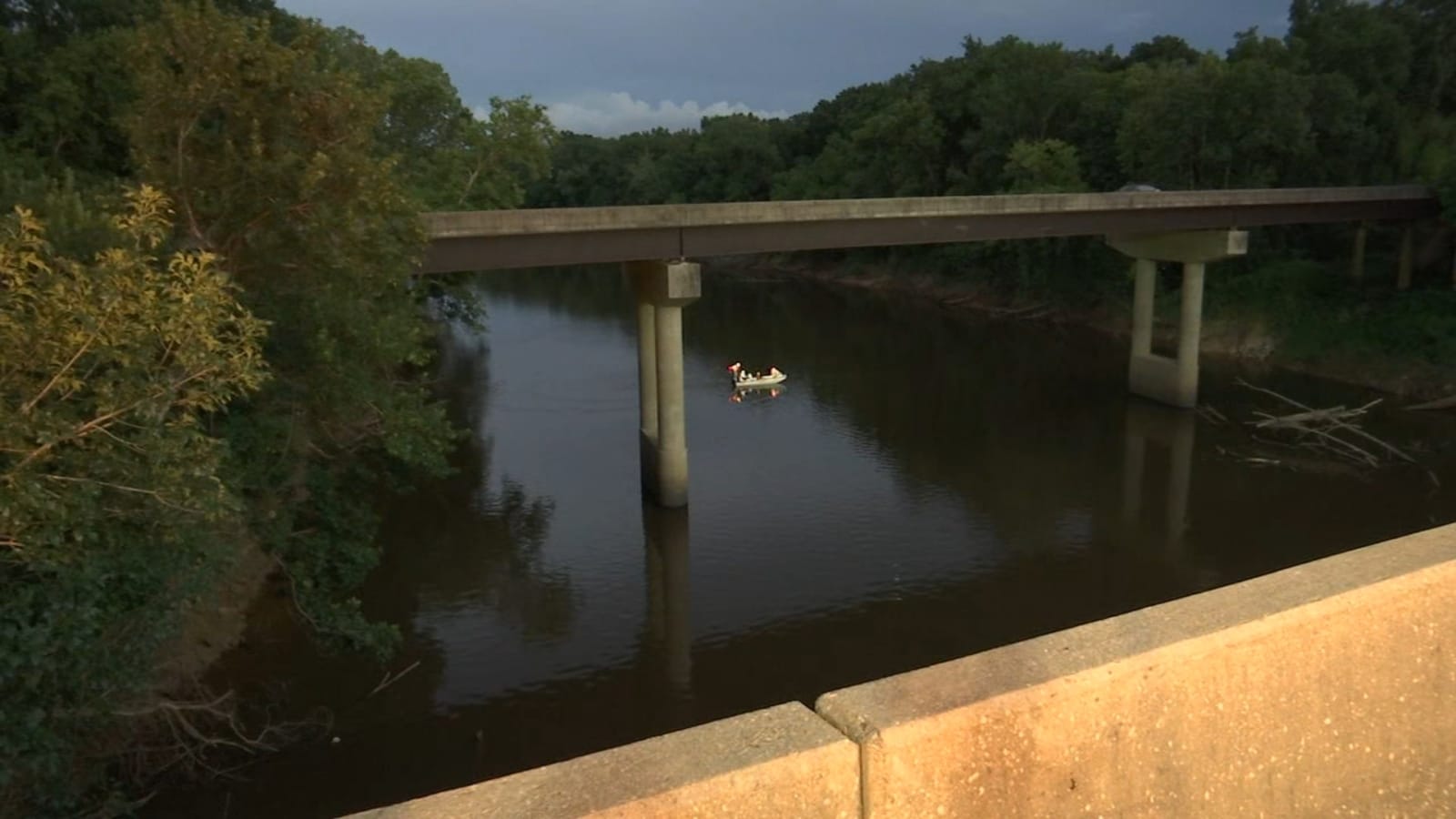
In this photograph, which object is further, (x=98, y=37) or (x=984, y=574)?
(x=98, y=37)

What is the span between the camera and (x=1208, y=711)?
3334mm

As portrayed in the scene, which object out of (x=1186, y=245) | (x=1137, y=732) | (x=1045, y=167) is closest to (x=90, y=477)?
(x=1137, y=732)

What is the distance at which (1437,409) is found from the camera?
2847 centimetres

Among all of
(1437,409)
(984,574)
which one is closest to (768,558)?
(984,574)

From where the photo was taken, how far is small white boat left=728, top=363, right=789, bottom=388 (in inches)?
1275

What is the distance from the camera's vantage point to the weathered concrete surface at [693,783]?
101 inches

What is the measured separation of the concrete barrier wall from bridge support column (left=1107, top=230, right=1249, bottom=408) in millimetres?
27223

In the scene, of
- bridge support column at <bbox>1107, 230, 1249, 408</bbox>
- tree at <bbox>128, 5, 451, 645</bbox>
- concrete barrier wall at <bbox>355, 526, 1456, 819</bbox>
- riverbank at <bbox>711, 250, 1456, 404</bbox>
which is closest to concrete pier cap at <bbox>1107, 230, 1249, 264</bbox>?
bridge support column at <bbox>1107, 230, 1249, 408</bbox>

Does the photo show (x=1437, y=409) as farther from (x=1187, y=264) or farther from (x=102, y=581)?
(x=102, y=581)

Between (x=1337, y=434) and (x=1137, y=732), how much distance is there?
26.4 metres

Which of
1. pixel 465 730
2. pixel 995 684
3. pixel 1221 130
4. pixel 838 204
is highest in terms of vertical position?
pixel 1221 130

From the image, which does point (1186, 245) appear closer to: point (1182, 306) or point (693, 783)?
point (1182, 306)

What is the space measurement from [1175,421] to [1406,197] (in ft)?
39.7

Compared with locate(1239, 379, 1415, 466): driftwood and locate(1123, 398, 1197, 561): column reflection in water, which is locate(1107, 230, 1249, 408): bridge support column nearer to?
locate(1123, 398, 1197, 561): column reflection in water
